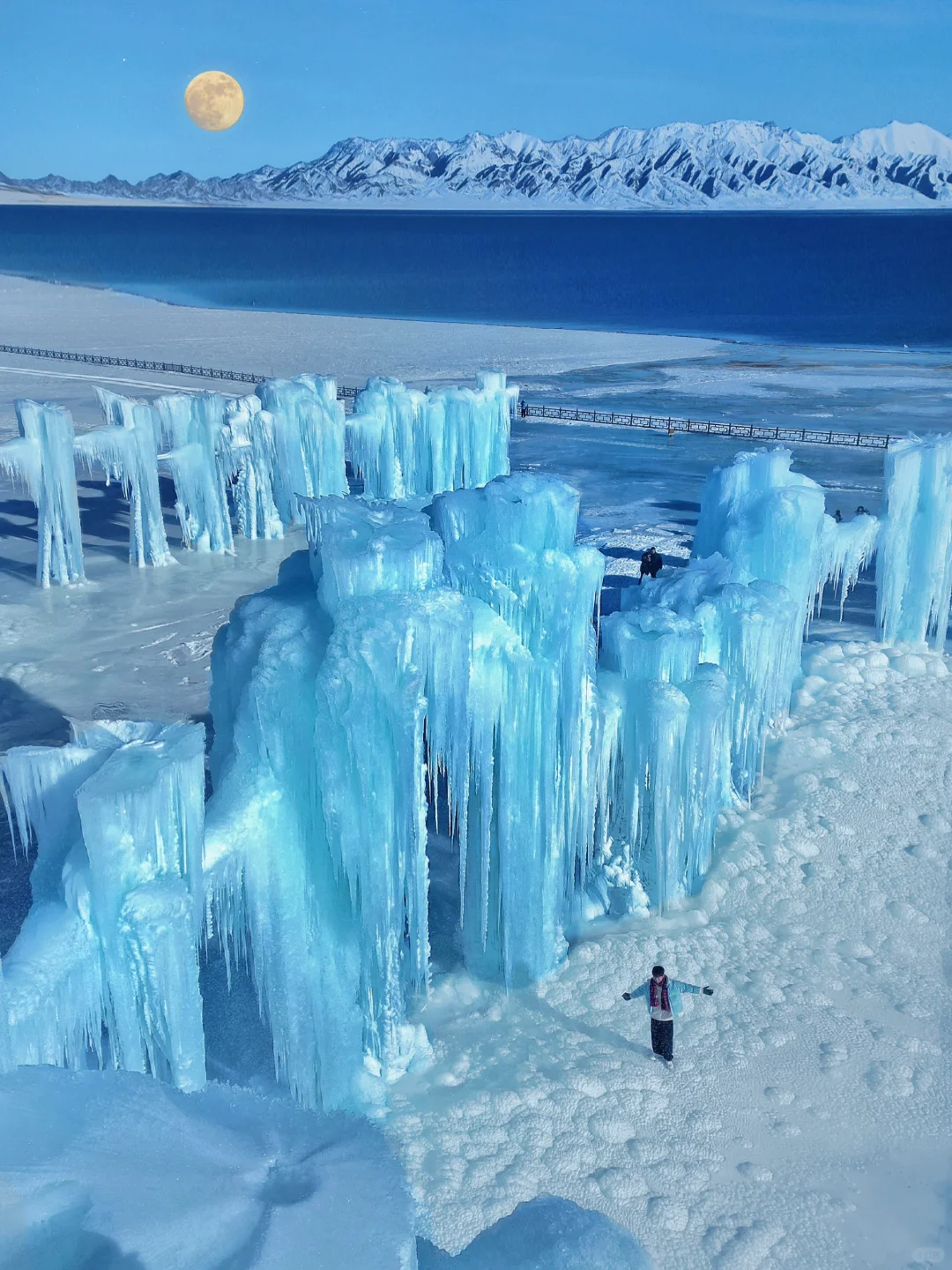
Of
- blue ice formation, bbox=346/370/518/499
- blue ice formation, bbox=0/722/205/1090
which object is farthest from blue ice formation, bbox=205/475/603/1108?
blue ice formation, bbox=346/370/518/499

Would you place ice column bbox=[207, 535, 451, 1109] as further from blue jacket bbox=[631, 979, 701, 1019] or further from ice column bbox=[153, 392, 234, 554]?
ice column bbox=[153, 392, 234, 554]

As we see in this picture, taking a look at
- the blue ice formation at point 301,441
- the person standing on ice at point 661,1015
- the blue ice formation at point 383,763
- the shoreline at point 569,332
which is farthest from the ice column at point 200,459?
the shoreline at point 569,332

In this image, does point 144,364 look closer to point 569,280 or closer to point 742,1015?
point 742,1015

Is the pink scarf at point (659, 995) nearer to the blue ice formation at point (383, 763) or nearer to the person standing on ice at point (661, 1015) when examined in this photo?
the person standing on ice at point (661, 1015)

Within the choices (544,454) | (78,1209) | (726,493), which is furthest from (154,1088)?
(544,454)

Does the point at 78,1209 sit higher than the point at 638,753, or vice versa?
the point at 78,1209

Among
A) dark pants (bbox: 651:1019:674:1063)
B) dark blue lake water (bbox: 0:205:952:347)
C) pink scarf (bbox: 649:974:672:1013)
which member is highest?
Result: dark blue lake water (bbox: 0:205:952:347)

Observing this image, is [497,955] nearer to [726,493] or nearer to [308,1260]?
[308,1260]
